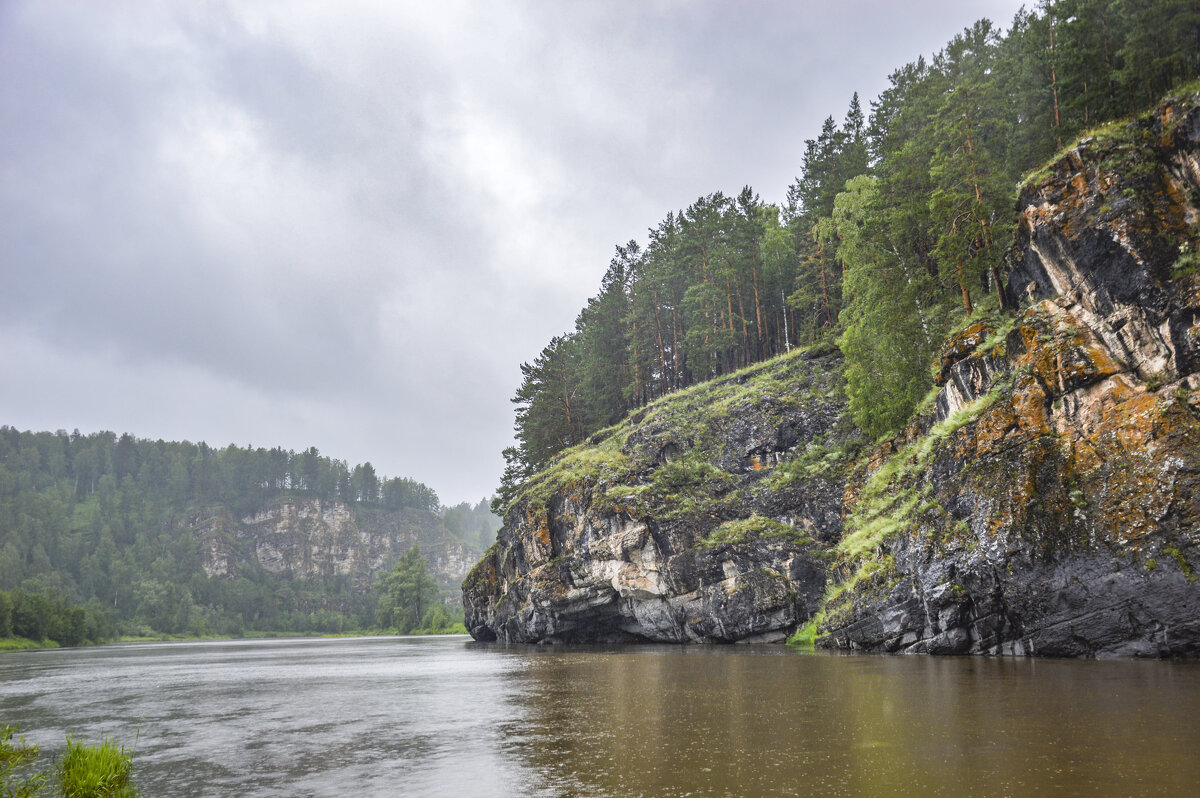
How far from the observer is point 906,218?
39031 millimetres

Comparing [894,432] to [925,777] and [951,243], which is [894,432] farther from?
[925,777]

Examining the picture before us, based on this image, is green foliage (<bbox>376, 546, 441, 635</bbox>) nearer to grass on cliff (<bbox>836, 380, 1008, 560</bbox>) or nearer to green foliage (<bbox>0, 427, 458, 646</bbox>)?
green foliage (<bbox>0, 427, 458, 646</bbox>)

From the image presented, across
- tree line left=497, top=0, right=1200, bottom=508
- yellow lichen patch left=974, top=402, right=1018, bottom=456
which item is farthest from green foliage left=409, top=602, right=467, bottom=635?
yellow lichen patch left=974, top=402, right=1018, bottom=456

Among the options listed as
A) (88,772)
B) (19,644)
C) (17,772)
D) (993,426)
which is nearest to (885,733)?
(88,772)

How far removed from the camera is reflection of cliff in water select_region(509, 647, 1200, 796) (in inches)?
352

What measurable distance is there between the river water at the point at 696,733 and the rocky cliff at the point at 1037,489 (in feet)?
8.45

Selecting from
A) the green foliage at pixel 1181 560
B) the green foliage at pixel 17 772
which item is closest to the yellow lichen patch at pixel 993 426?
the green foliage at pixel 1181 560

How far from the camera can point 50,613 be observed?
99.3 metres

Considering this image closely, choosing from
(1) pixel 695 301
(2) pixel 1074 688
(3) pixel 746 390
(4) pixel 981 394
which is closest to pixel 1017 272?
(4) pixel 981 394

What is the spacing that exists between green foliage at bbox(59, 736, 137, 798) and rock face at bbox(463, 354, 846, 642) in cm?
3653

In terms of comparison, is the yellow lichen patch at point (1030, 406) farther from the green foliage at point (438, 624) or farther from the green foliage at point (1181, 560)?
the green foliage at point (438, 624)

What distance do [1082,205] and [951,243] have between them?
20.7 ft

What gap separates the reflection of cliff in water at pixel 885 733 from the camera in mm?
8938

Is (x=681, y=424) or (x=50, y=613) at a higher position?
(x=681, y=424)
